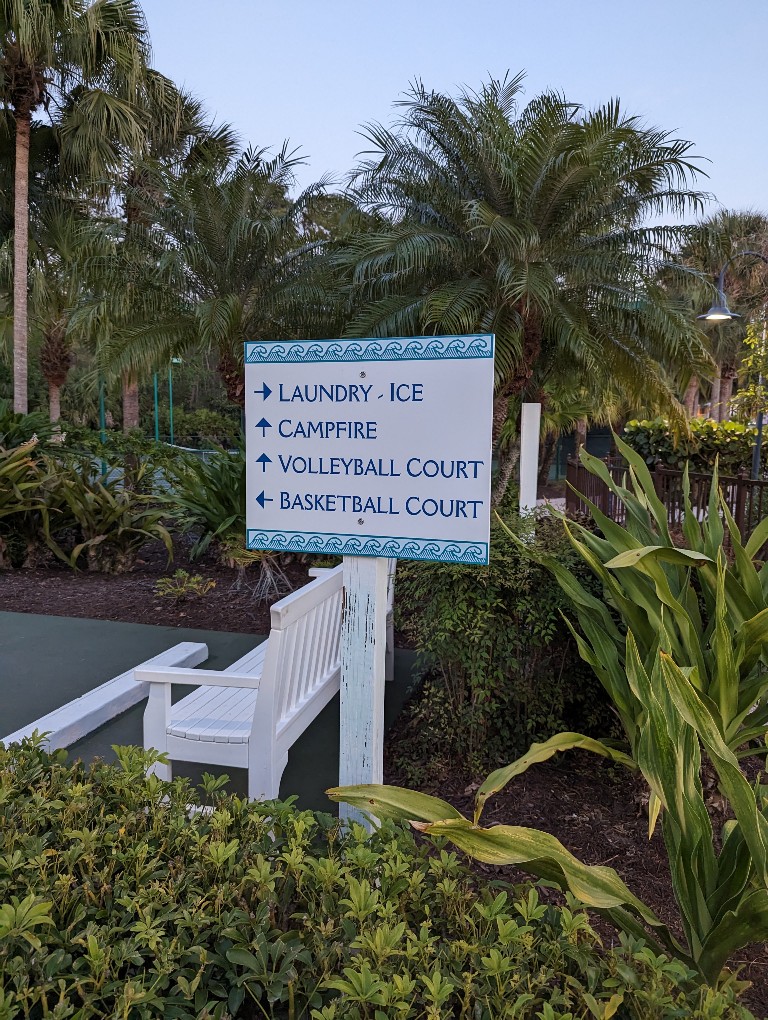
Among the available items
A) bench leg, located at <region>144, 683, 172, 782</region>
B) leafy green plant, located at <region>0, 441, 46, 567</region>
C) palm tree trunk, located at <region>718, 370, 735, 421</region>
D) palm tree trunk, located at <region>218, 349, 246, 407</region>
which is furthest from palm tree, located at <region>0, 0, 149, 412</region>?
palm tree trunk, located at <region>718, 370, 735, 421</region>

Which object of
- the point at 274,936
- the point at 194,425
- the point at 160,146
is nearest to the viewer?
the point at 274,936

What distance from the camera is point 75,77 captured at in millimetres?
15258

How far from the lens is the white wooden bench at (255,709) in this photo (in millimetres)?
2623

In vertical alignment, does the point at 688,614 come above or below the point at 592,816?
above

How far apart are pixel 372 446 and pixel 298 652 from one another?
1.19 metres

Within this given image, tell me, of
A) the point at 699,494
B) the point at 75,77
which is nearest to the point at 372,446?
the point at 699,494

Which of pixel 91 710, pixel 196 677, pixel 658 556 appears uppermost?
pixel 658 556

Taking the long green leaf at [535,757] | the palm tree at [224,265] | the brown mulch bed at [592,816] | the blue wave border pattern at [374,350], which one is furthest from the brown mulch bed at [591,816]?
the palm tree at [224,265]

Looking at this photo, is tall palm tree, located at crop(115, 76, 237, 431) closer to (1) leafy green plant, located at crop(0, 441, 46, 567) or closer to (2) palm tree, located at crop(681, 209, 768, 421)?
(1) leafy green plant, located at crop(0, 441, 46, 567)

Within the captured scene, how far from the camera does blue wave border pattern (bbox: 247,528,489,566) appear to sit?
6.43 feet

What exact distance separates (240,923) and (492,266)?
10121 mm

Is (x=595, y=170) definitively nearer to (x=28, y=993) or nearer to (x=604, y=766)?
(x=604, y=766)

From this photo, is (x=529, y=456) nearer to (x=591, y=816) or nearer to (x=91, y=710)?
(x=591, y=816)

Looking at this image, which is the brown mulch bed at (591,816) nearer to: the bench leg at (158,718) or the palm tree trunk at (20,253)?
the bench leg at (158,718)
